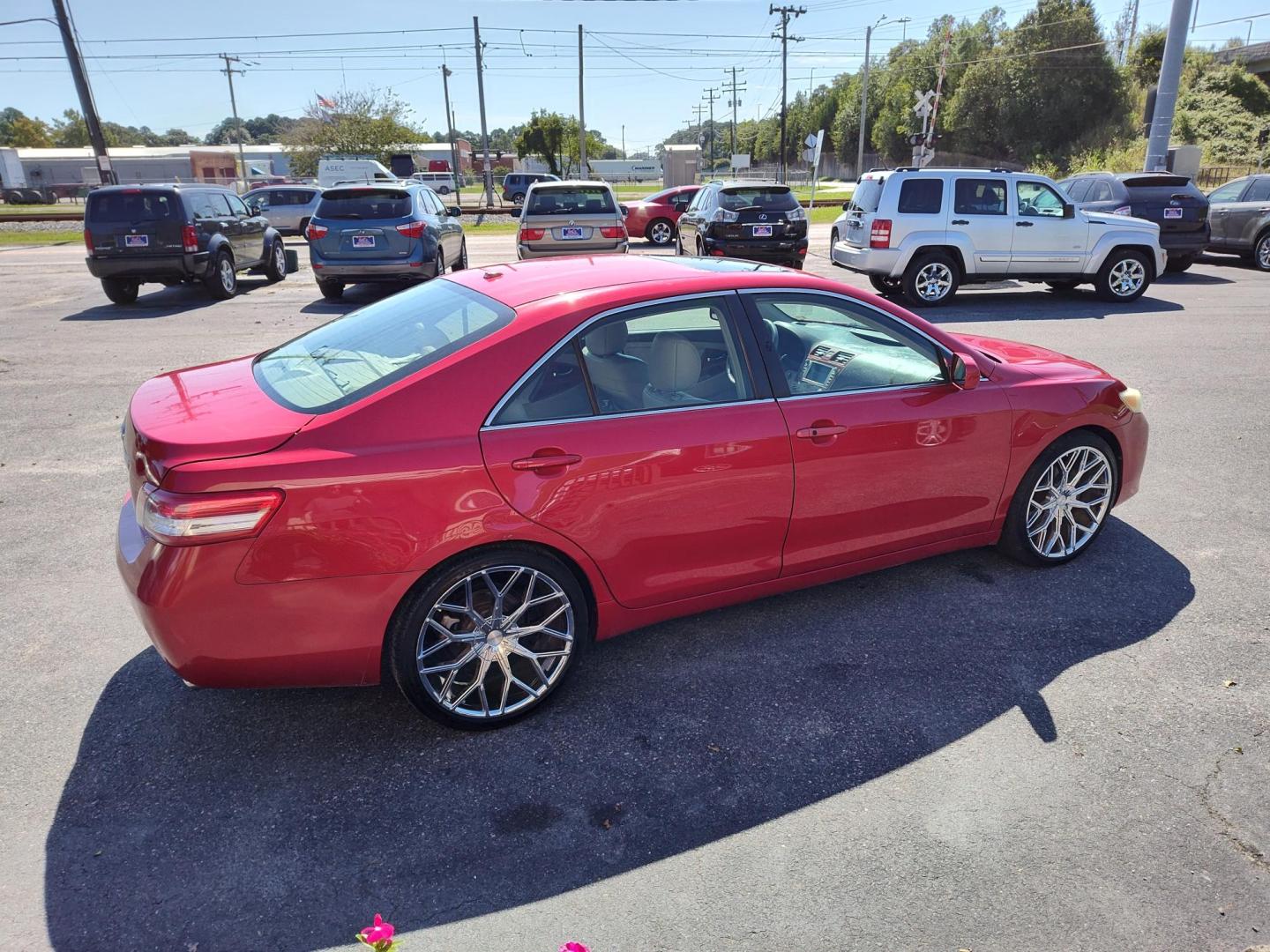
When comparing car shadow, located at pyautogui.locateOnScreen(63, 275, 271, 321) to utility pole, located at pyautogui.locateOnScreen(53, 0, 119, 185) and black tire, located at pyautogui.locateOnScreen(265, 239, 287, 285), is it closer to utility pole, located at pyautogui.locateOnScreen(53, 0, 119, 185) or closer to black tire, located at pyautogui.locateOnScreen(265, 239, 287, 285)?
black tire, located at pyautogui.locateOnScreen(265, 239, 287, 285)

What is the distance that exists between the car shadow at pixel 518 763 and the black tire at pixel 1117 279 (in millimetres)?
10470

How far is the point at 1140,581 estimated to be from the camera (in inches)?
165

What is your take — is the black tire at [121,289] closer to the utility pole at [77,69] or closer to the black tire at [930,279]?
the black tire at [930,279]

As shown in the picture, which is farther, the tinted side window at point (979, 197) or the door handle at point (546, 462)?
the tinted side window at point (979, 197)

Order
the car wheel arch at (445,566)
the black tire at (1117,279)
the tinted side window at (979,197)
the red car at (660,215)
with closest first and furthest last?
the car wheel arch at (445,566)
the tinted side window at (979,197)
the black tire at (1117,279)
the red car at (660,215)

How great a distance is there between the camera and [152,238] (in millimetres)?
12719

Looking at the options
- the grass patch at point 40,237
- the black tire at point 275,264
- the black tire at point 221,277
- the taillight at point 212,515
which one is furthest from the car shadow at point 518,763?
the grass patch at point 40,237

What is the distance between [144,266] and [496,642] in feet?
41.2

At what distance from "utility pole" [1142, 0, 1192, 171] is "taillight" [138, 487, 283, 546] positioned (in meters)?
20.1

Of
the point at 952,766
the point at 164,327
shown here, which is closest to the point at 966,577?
the point at 952,766

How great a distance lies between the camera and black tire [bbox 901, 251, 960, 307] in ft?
40.2

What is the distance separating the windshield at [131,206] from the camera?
1258 cm

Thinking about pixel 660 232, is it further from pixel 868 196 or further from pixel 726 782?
pixel 726 782

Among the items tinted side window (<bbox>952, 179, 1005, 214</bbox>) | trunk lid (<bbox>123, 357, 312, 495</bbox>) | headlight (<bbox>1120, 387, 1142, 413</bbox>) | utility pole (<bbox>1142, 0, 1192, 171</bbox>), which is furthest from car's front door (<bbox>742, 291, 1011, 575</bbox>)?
utility pole (<bbox>1142, 0, 1192, 171</bbox>)
